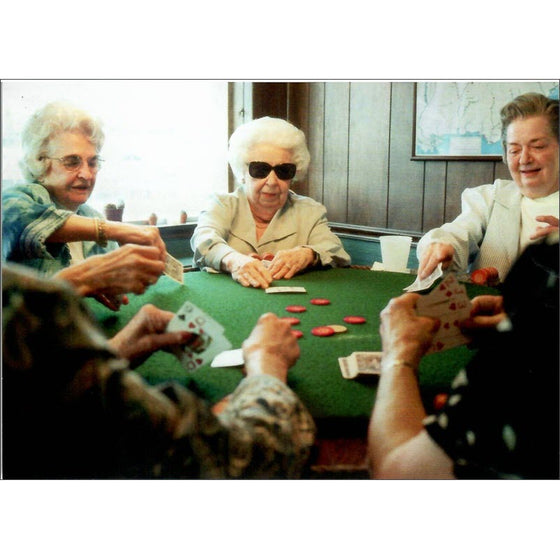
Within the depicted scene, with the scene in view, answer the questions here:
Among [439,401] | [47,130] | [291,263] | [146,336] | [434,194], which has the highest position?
[47,130]

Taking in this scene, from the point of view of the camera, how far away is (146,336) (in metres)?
1.35

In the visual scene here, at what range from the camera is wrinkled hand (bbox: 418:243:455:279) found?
158cm

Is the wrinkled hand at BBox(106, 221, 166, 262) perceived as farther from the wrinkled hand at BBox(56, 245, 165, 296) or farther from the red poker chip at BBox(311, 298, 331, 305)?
the red poker chip at BBox(311, 298, 331, 305)

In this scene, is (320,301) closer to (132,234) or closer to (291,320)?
(291,320)

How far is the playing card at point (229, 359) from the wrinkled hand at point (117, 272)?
9.8 inches

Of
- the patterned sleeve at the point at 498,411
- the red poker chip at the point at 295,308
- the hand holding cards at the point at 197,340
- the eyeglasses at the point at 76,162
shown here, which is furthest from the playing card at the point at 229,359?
the eyeglasses at the point at 76,162

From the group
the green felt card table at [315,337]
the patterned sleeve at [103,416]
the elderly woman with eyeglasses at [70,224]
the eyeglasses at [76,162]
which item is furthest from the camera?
the eyeglasses at [76,162]

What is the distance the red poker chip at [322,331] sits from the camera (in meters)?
1.50

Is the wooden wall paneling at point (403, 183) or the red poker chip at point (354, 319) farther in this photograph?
the wooden wall paneling at point (403, 183)

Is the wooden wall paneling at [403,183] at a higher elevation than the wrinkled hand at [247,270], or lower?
higher

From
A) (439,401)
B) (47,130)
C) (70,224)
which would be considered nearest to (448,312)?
(439,401)

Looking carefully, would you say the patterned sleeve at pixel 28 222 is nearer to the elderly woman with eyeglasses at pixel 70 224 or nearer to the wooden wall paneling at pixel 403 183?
the elderly woman with eyeglasses at pixel 70 224

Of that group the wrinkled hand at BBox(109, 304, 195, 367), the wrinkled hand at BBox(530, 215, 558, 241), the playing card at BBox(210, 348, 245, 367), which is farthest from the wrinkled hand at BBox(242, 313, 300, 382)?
the wrinkled hand at BBox(530, 215, 558, 241)

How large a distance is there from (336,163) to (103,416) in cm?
98
